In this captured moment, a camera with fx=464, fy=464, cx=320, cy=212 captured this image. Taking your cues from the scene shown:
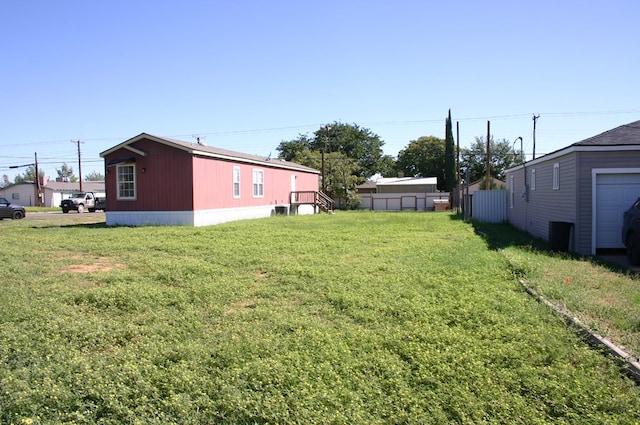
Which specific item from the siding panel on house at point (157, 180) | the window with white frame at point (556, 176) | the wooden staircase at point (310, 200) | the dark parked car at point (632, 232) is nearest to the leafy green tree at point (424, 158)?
the wooden staircase at point (310, 200)

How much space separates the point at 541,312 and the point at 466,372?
6.62ft

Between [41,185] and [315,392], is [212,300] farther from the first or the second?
[41,185]

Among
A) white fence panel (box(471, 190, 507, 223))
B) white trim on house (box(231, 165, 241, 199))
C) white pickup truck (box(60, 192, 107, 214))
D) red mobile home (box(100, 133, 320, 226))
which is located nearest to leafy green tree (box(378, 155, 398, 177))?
white pickup truck (box(60, 192, 107, 214))

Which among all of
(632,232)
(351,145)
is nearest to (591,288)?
(632,232)

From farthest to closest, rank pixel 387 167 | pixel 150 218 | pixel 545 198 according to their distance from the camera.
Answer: pixel 387 167, pixel 150 218, pixel 545 198

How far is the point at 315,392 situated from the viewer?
354 centimetres

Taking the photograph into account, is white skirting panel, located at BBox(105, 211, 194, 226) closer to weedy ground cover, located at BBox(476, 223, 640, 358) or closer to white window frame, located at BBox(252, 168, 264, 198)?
white window frame, located at BBox(252, 168, 264, 198)

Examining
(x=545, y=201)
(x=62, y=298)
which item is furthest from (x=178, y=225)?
(x=545, y=201)

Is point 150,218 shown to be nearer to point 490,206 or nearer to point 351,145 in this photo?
point 490,206

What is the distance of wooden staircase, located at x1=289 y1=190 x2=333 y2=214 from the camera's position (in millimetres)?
27955

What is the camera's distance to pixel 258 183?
23.2 metres

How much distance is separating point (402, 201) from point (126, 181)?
86.3ft

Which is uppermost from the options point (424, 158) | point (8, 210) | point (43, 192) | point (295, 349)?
point (424, 158)

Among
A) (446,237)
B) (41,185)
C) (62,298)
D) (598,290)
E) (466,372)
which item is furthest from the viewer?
(41,185)
